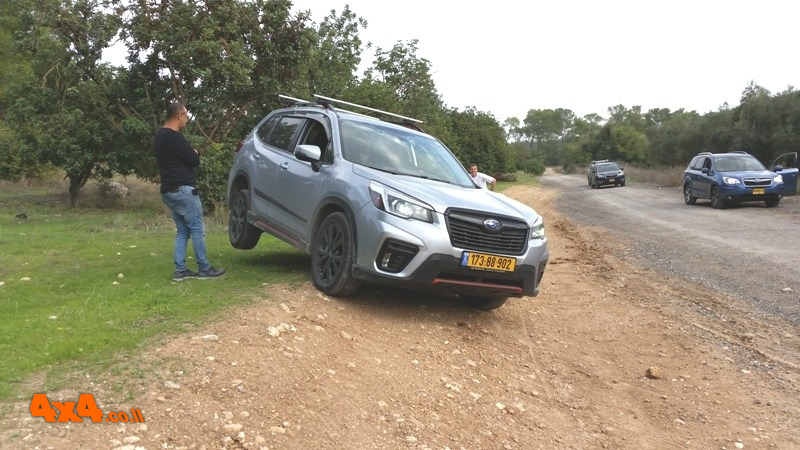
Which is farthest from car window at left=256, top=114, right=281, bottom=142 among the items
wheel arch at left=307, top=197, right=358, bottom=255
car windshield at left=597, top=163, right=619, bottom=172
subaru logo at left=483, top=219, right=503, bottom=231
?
car windshield at left=597, top=163, right=619, bottom=172

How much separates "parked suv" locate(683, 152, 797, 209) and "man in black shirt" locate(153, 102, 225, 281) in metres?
16.9

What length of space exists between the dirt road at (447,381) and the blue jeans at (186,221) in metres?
1.05

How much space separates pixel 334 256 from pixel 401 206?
0.91 meters

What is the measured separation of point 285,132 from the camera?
788cm

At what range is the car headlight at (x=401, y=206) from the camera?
→ 18.7 feet

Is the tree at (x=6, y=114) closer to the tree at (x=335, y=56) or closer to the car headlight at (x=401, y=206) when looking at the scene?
the tree at (x=335, y=56)

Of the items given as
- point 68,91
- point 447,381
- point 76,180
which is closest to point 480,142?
point 76,180

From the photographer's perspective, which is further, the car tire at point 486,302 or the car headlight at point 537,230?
the car tire at point 486,302

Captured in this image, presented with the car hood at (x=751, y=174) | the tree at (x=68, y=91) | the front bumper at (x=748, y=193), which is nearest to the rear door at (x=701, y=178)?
the car hood at (x=751, y=174)

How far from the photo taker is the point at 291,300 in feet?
19.5

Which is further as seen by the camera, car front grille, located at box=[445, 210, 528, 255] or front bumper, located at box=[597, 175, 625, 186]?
front bumper, located at box=[597, 175, 625, 186]

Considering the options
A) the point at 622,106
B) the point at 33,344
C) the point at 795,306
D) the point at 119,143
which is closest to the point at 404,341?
the point at 33,344

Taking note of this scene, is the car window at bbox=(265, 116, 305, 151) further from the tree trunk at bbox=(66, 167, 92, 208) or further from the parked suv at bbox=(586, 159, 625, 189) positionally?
the parked suv at bbox=(586, 159, 625, 189)

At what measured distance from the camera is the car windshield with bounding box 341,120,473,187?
6.63 metres
